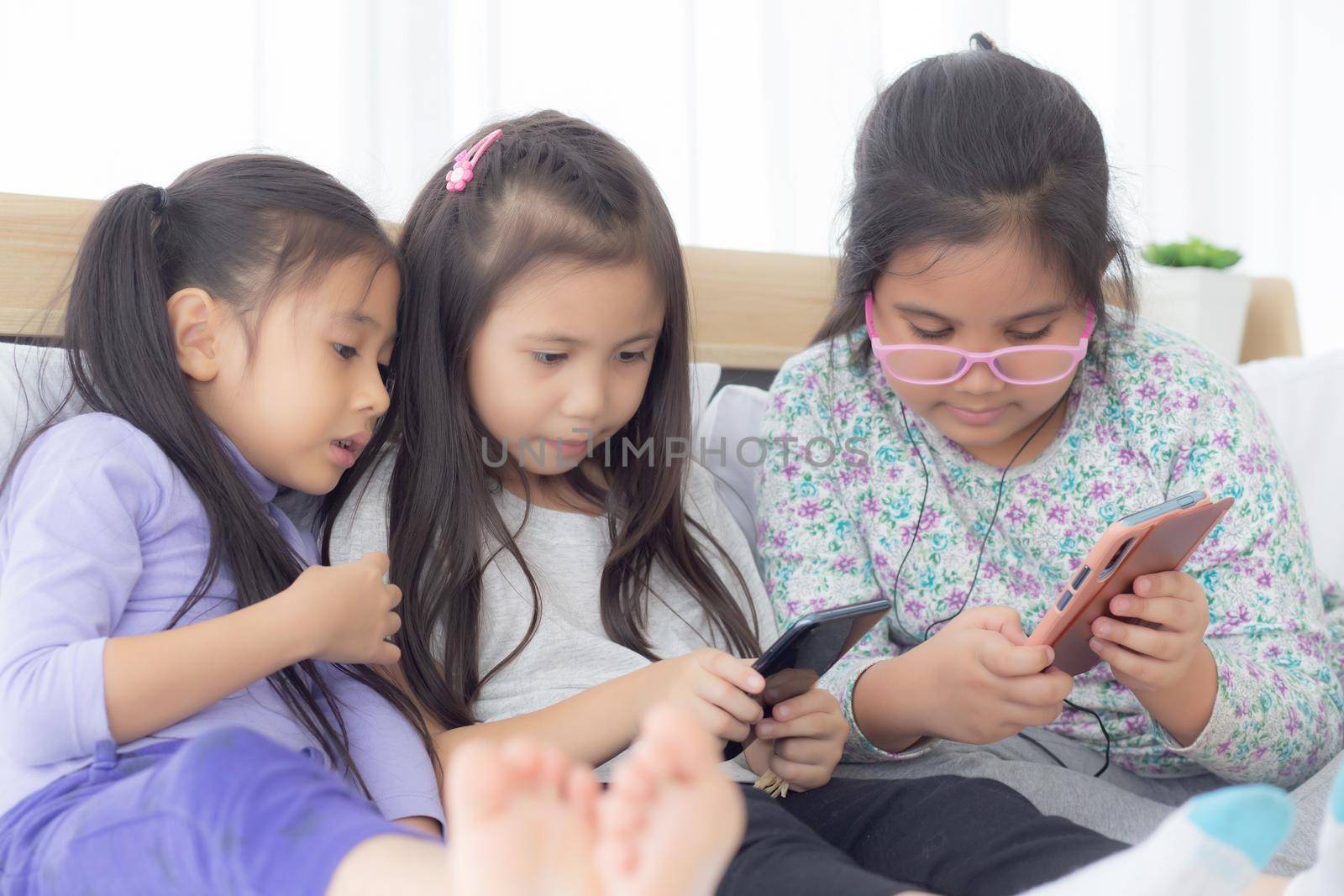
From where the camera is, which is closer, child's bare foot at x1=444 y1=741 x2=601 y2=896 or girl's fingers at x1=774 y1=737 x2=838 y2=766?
child's bare foot at x1=444 y1=741 x2=601 y2=896

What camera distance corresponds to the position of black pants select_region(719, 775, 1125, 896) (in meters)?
0.77

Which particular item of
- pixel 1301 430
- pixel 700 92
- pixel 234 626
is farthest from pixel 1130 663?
pixel 700 92

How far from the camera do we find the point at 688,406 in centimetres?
131

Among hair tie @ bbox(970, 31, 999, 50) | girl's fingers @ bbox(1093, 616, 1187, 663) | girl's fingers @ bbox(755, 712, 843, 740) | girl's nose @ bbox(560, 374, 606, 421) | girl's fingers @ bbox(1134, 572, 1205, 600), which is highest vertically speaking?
hair tie @ bbox(970, 31, 999, 50)

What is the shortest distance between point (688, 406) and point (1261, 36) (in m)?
2.46

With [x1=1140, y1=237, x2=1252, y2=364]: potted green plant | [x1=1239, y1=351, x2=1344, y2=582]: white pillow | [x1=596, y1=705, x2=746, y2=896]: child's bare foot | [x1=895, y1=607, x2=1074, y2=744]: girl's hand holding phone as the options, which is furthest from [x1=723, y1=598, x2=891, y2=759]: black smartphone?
[x1=1140, y1=237, x2=1252, y2=364]: potted green plant

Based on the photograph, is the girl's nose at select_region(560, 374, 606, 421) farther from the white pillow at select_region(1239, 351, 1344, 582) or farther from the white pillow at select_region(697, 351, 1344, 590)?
the white pillow at select_region(1239, 351, 1344, 582)

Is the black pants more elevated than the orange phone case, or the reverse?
the orange phone case

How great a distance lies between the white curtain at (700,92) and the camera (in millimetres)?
1668

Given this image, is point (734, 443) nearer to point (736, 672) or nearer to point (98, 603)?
point (736, 672)

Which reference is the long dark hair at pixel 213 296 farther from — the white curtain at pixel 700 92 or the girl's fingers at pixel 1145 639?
the girl's fingers at pixel 1145 639

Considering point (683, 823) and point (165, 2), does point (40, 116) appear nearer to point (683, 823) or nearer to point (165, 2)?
point (165, 2)

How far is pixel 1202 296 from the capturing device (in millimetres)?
2123

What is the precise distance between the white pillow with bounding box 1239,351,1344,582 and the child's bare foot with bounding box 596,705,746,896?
1417 millimetres
